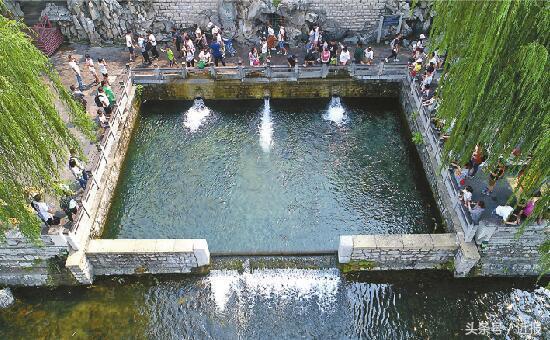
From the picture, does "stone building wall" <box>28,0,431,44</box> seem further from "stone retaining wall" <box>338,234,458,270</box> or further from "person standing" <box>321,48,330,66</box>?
"stone retaining wall" <box>338,234,458,270</box>

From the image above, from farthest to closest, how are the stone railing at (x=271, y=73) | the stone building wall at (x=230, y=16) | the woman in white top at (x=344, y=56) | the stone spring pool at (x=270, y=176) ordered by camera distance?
the stone building wall at (x=230, y=16), the stone railing at (x=271, y=73), the woman in white top at (x=344, y=56), the stone spring pool at (x=270, y=176)

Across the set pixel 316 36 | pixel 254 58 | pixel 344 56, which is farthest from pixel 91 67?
pixel 344 56

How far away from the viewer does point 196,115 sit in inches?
923

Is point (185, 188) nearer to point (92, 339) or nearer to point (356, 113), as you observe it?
point (92, 339)

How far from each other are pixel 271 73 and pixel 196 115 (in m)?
4.51

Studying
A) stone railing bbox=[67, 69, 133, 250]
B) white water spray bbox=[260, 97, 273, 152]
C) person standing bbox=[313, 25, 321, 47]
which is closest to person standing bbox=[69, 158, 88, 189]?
stone railing bbox=[67, 69, 133, 250]

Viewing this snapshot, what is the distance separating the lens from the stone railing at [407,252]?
51.4ft

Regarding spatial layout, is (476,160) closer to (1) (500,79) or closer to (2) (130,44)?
(1) (500,79)

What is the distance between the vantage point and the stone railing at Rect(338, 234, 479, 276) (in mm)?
15656

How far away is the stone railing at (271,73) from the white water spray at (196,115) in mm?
1507

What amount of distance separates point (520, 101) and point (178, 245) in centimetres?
1176

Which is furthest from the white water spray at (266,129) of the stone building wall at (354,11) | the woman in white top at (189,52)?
the stone building wall at (354,11)

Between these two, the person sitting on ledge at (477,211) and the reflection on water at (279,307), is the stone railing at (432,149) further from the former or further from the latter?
the reflection on water at (279,307)

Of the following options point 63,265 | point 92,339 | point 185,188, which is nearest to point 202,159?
point 185,188
